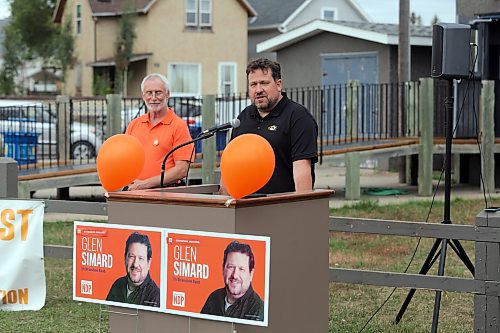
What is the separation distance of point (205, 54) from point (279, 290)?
135 feet

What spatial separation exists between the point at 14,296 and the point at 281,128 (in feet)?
11.7

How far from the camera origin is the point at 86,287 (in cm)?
572

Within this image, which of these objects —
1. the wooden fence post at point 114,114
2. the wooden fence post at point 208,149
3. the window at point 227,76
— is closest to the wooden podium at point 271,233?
the wooden fence post at point 208,149

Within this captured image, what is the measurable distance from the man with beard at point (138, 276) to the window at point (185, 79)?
3987cm

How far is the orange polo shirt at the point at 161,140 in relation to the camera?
Answer: 771 cm

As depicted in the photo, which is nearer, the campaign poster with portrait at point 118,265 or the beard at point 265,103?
the campaign poster with portrait at point 118,265

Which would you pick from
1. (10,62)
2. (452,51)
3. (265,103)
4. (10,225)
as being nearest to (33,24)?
A: (10,62)

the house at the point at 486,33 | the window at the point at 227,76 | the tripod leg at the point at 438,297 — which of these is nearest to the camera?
the tripod leg at the point at 438,297

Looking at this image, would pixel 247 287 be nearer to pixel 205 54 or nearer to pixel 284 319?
pixel 284 319

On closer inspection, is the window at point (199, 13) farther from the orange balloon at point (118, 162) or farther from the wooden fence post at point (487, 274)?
the orange balloon at point (118, 162)

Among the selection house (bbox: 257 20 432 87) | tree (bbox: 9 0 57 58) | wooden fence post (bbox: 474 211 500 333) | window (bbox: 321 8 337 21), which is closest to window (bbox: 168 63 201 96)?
window (bbox: 321 8 337 21)

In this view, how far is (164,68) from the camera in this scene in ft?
146

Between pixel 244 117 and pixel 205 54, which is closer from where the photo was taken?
pixel 244 117

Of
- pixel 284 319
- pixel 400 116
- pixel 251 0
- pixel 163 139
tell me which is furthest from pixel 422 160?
pixel 251 0
